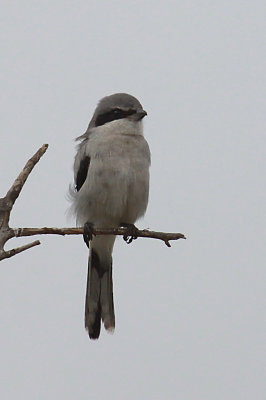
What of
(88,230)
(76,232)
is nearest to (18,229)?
(76,232)

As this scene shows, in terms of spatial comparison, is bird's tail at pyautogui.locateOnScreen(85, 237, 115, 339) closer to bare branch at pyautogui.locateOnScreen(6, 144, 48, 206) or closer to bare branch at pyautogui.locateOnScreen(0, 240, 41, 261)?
bare branch at pyautogui.locateOnScreen(6, 144, 48, 206)

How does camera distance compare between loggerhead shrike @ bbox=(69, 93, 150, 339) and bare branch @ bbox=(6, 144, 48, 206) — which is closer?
bare branch @ bbox=(6, 144, 48, 206)

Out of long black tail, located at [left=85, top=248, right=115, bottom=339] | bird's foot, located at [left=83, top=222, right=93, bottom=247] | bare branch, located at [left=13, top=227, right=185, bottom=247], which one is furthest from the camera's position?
long black tail, located at [left=85, top=248, right=115, bottom=339]

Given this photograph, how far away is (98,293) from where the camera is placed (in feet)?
25.8

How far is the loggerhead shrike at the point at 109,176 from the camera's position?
6.98 metres

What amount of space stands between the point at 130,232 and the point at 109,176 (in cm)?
65

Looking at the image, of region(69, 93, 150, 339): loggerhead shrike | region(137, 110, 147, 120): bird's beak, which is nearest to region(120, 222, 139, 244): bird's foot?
region(69, 93, 150, 339): loggerhead shrike

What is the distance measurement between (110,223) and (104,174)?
654 millimetres

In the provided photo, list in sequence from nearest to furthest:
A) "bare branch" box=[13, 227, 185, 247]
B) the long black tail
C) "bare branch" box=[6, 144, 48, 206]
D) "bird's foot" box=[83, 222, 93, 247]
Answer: "bare branch" box=[13, 227, 185, 247] < "bare branch" box=[6, 144, 48, 206] < "bird's foot" box=[83, 222, 93, 247] < the long black tail

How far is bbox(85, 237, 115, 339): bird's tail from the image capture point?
7.66 metres

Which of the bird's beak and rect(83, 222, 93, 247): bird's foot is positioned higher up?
the bird's beak

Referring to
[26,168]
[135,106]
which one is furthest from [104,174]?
[26,168]

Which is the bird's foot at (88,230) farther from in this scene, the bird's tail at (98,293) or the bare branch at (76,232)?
the bird's tail at (98,293)

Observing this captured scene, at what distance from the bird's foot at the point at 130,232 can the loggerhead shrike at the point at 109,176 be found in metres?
0.01
